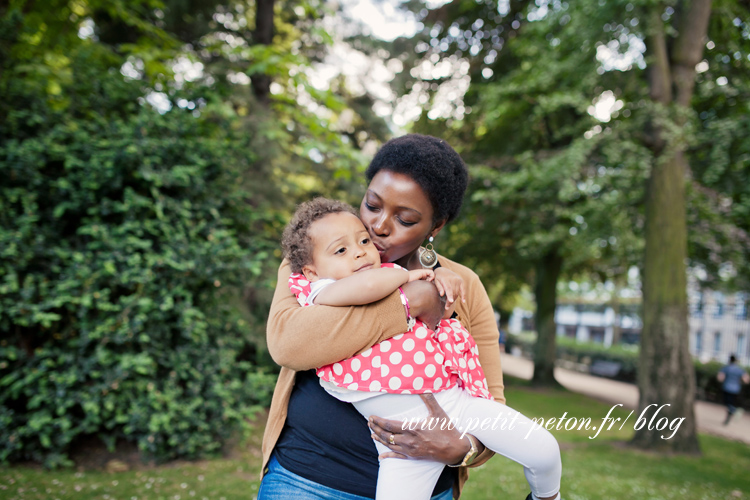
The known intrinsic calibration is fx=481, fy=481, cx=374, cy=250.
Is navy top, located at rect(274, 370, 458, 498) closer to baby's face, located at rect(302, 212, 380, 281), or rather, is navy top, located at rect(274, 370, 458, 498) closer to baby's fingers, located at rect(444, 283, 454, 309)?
baby's face, located at rect(302, 212, 380, 281)

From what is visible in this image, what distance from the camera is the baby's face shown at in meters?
1.91

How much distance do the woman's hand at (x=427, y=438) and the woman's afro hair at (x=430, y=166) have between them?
2.71 feet

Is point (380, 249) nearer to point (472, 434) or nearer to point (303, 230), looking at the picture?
point (303, 230)

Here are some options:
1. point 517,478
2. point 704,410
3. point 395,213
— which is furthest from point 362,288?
point 704,410

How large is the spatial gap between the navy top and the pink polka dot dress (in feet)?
0.60

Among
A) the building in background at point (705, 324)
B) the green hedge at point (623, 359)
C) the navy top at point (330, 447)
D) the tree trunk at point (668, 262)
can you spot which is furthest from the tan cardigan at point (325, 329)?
the green hedge at point (623, 359)

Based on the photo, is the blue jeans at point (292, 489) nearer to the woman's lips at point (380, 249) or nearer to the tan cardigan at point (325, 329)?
the tan cardigan at point (325, 329)

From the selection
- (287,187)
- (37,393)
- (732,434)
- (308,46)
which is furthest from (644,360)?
(308,46)

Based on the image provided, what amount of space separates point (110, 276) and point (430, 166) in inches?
188

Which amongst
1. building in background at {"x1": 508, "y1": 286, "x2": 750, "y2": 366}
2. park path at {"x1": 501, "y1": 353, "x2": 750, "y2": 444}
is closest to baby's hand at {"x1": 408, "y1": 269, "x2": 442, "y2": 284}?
park path at {"x1": 501, "y1": 353, "x2": 750, "y2": 444}

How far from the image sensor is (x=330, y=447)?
1855mm

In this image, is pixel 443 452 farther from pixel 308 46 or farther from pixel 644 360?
pixel 308 46

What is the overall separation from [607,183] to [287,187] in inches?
270

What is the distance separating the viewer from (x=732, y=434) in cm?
1297
